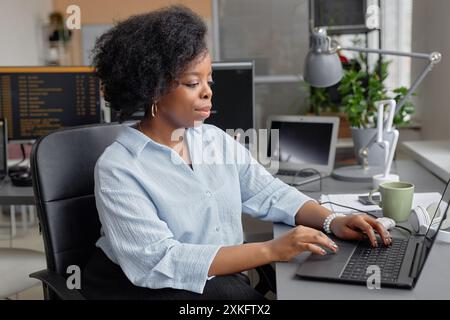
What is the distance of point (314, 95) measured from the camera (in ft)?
11.4

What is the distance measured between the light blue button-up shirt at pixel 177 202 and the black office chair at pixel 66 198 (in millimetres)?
96

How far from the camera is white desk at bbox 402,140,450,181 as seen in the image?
75.6 inches

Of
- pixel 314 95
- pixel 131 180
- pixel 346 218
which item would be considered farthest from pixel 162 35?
pixel 314 95

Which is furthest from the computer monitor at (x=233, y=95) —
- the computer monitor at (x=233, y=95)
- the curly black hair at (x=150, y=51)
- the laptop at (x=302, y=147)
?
the curly black hair at (x=150, y=51)

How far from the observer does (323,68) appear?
6.57 feet

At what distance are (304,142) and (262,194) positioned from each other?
706mm

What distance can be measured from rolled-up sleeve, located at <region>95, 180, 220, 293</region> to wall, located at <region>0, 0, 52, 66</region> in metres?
3.37

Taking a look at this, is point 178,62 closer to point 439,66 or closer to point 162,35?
point 162,35

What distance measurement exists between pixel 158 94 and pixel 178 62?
0.28ft

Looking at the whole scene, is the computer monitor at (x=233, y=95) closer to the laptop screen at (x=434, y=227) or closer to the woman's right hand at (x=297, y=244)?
the laptop screen at (x=434, y=227)

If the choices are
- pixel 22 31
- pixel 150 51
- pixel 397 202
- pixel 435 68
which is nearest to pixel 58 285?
pixel 150 51

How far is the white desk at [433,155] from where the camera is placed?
6.30ft

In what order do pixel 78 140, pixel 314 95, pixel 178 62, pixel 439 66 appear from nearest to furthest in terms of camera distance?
pixel 178 62, pixel 78 140, pixel 439 66, pixel 314 95

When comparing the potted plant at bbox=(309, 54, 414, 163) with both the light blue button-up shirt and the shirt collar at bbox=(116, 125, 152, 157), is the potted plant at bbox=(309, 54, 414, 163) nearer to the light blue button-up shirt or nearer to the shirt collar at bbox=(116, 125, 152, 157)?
the light blue button-up shirt
